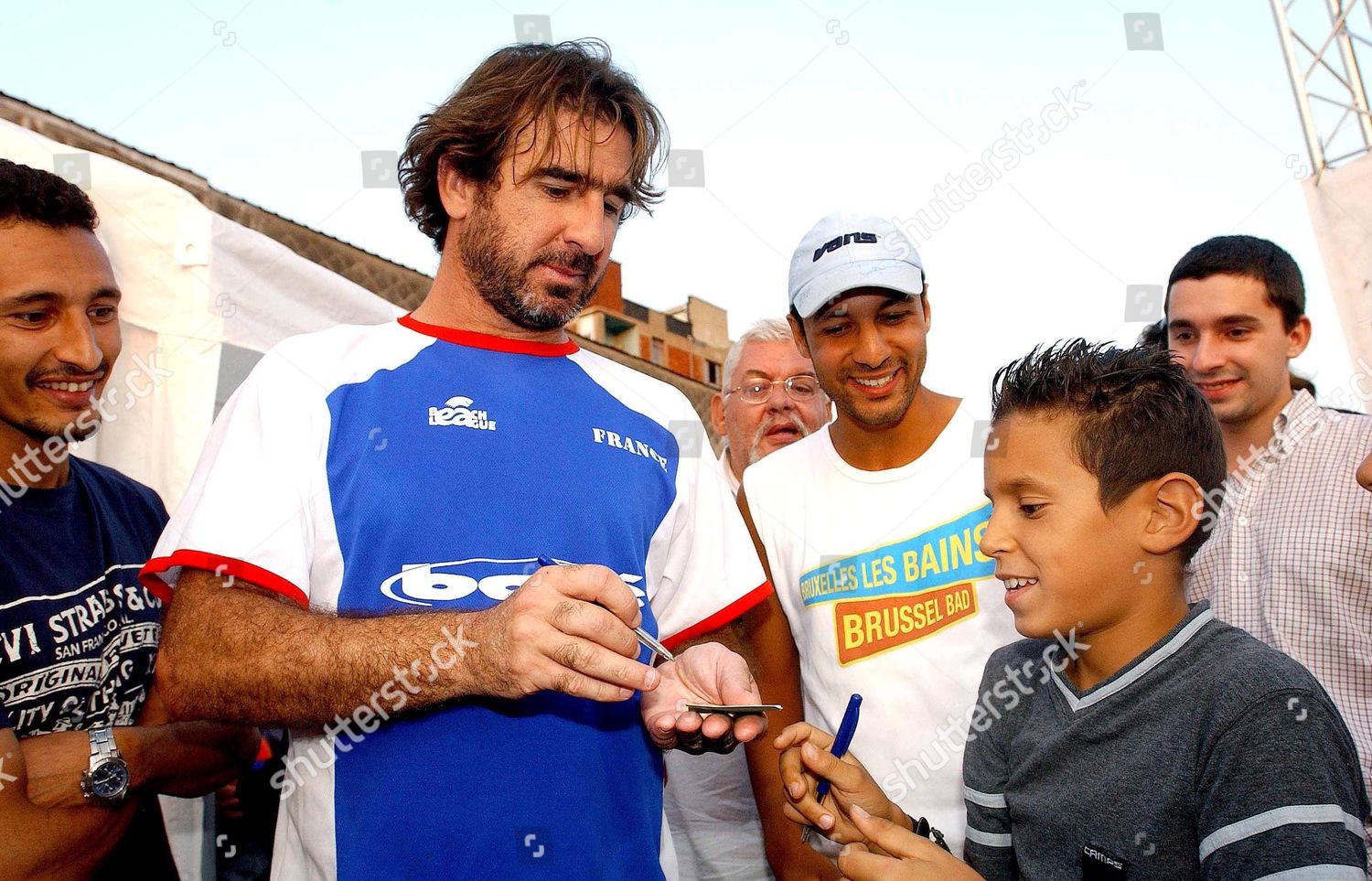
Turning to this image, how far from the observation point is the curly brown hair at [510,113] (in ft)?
7.34

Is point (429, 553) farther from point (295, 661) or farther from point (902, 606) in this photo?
point (902, 606)

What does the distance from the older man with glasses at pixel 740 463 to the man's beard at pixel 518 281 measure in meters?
1.75

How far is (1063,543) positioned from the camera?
1829 millimetres

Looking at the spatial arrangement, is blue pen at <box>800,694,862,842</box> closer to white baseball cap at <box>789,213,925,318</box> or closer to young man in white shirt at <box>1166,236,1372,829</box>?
young man in white shirt at <box>1166,236,1372,829</box>

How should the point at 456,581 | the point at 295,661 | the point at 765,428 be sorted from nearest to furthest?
the point at 295,661
the point at 456,581
the point at 765,428

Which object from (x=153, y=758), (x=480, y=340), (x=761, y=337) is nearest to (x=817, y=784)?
(x=480, y=340)

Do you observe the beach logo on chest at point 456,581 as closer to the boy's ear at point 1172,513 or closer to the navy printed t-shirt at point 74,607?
the navy printed t-shirt at point 74,607

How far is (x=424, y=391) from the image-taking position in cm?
192

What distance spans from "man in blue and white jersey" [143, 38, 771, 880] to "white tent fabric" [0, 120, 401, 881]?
1506 millimetres

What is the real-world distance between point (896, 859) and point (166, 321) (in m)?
2.80

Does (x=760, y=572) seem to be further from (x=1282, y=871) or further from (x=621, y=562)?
(x=1282, y=871)

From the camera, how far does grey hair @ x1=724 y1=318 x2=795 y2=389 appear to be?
15.2 ft

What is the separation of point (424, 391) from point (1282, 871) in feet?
5.18

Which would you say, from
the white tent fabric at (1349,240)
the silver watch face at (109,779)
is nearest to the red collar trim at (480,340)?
the silver watch face at (109,779)
